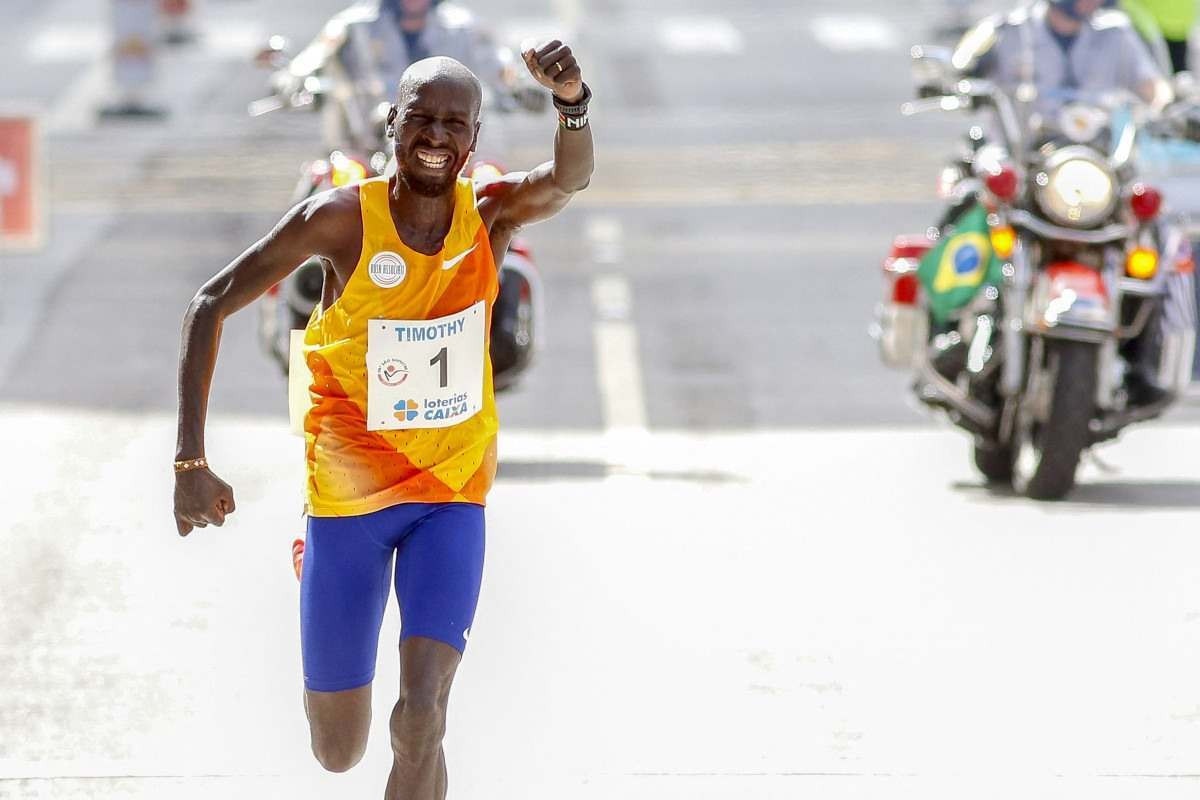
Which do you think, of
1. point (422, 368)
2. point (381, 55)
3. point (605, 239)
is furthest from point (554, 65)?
point (605, 239)

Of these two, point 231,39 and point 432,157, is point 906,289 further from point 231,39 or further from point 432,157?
point 231,39

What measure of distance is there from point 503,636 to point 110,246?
10163 mm

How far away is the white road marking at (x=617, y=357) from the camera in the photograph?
12.8 meters

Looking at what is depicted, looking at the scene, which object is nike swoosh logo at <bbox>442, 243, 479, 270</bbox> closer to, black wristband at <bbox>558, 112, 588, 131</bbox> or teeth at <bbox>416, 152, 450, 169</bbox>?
teeth at <bbox>416, 152, 450, 169</bbox>

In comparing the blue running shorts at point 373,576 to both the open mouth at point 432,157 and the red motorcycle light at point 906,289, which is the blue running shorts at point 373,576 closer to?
the open mouth at point 432,157

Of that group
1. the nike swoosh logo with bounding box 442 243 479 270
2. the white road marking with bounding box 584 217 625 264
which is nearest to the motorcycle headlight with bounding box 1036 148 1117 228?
the nike swoosh logo with bounding box 442 243 479 270

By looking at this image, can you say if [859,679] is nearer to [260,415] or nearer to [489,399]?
[489,399]

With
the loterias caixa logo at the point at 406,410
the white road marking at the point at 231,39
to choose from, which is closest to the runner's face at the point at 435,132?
the loterias caixa logo at the point at 406,410

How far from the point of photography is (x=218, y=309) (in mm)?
5852

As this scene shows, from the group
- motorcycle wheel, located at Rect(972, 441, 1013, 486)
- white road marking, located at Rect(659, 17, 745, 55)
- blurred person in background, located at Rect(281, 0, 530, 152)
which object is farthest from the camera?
white road marking, located at Rect(659, 17, 745, 55)

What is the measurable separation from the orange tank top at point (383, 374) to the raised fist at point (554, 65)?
0.99 feet

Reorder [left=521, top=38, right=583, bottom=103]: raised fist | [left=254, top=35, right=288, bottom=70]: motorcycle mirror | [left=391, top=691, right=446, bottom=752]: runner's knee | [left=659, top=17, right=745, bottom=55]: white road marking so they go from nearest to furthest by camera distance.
Answer: [left=391, top=691, right=446, bottom=752]: runner's knee → [left=521, top=38, right=583, bottom=103]: raised fist → [left=254, top=35, right=288, bottom=70]: motorcycle mirror → [left=659, top=17, right=745, bottom=55]: white road marking

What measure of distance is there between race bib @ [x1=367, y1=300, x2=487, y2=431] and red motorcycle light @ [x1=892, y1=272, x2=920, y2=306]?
5.32 m

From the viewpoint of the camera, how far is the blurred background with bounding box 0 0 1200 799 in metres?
7.13
